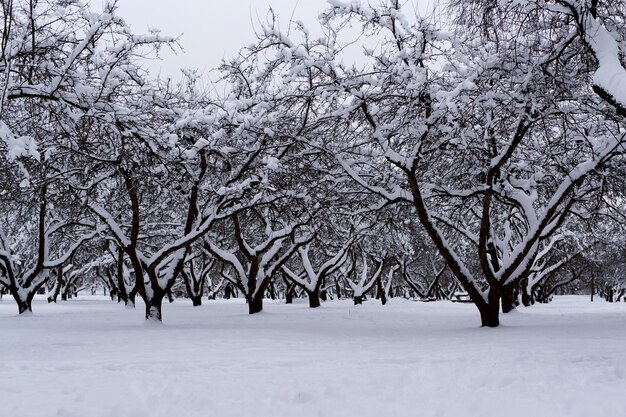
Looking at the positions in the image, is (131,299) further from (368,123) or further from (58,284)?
(368,123)

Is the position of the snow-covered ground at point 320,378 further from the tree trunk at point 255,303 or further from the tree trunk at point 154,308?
the tree trunk at point 255,303

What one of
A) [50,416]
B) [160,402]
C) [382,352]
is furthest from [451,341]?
[50,416]

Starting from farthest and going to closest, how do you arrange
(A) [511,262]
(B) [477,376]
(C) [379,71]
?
(A) [511,262]
(C) [379,71]
(B) [477,376]

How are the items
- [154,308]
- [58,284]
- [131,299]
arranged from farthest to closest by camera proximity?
1. [58,284]
2. [131,299]
3. [154,308]

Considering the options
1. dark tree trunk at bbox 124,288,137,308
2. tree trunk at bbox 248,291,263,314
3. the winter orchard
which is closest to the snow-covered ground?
the winter orchard

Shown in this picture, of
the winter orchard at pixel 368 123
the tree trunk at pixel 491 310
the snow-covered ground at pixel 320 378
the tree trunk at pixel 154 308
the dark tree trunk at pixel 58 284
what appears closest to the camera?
the snow-covered ground at pixel 320 378

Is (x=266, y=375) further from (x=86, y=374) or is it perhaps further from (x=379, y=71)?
(x=379, y=71)

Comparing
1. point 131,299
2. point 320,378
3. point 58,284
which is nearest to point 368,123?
point 320,378

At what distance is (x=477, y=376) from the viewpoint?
5.73 meters

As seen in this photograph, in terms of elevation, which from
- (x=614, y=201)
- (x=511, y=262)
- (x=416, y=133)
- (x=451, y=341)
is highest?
(x=416, y=133)

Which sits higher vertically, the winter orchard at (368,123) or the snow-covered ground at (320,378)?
the winter orchard at (368,123)

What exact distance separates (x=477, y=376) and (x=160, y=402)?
313 centimetres

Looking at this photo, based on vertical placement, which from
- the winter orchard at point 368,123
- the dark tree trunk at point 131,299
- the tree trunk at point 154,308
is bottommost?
the dark tree trunk at point 131,299

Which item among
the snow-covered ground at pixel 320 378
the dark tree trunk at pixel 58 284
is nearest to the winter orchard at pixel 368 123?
the snow-covered ground at pixel 320 378
